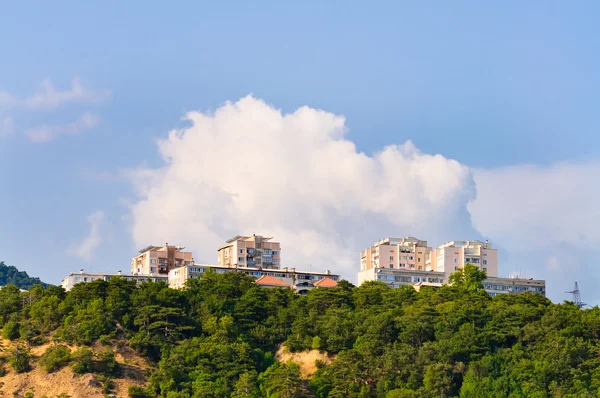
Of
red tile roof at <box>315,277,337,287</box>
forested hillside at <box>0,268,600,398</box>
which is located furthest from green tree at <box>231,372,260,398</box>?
red tile roof at <box>315,277,337,287</box>

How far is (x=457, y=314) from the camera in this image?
3226 inches

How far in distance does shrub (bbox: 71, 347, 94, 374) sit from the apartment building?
46.0 meters

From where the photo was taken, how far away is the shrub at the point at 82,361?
75.9 m

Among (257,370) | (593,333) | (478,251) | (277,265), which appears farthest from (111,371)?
(478,251)

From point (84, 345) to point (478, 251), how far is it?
1913 inches

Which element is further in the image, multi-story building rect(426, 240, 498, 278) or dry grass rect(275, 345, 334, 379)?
multi-story building rect(426, 240, 498, 278)

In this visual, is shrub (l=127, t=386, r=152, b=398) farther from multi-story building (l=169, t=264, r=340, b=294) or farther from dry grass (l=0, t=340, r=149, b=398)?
multi-story building (l=169, t=264, r=340, b=294)

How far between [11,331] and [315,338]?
21231mm

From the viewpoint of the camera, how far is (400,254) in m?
118

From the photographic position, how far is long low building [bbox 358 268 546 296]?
11081 cm

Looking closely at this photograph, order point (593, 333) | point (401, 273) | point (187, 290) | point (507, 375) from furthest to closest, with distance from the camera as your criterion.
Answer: point (401, 273) < point (187, 290) < point (593, 333) < point (507, 375)

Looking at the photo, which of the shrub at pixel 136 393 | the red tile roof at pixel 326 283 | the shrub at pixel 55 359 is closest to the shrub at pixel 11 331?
the shrub at pixel 55 359

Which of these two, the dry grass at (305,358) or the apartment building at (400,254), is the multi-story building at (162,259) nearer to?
the apartment building at (400,254)

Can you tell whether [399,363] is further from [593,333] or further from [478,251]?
[478,251]
